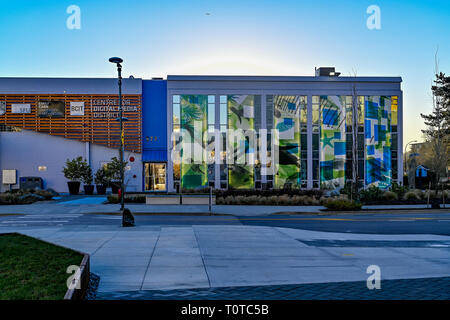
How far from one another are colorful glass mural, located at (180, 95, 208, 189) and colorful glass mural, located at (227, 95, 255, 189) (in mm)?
2572

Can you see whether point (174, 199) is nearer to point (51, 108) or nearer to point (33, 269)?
point (33, 269)

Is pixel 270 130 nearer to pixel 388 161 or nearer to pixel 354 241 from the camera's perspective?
pixel 388 161

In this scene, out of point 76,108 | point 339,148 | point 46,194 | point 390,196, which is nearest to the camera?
point 390,196

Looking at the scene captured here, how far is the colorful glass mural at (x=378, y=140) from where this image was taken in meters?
42.4

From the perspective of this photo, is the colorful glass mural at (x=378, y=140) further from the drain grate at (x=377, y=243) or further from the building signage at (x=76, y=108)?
the drain grate at (x=377, y=243)

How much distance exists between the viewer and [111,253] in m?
9.84

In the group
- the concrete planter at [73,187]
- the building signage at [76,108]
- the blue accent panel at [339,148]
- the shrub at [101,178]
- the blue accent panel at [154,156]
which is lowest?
the concrete planter at [73,187]

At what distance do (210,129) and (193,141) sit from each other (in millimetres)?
2147

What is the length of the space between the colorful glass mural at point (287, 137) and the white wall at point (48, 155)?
14.4 meters

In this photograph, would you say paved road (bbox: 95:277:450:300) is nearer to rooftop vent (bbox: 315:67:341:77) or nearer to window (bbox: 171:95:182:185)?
window (bbox: 171:95:182:185)

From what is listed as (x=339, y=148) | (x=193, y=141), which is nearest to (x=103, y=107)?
(x=193, y=141)

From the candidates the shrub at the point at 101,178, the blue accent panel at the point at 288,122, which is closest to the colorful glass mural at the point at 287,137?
the blue accent panel at the point at 288,122

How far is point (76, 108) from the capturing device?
4072cm

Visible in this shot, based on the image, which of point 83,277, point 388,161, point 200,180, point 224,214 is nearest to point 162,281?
point 83,277
